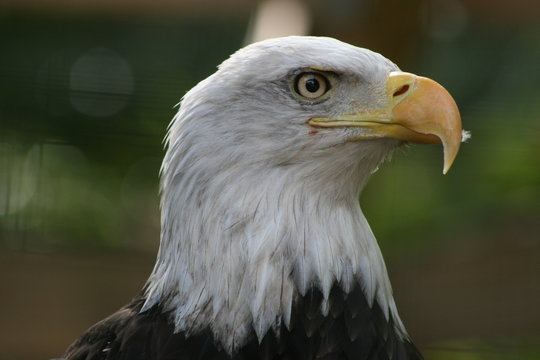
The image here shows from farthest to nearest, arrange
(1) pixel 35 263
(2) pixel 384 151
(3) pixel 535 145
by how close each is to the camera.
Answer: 1. (3) pixel 535 145
2. (1) pixel 35 263
3. (2) pixel 384 151

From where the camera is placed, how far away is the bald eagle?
2176 millimetres

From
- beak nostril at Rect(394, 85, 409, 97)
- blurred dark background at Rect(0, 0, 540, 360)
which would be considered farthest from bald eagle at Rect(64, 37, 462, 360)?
blurred dark background at Rect(0, 0, 540, 360)

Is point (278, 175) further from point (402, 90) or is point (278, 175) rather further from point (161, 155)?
point (161, 155)

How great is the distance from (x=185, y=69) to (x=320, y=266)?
1832 mm

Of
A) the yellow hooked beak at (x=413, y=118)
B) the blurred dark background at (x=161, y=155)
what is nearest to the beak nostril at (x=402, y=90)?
the yellow hooked beak at (x=413, y=118)

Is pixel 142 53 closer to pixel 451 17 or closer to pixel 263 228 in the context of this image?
pixel 451 17

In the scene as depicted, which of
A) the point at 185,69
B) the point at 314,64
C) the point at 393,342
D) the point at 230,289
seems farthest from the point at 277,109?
the point at 185,69

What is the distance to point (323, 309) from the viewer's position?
87.2 inches

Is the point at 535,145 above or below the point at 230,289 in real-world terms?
above

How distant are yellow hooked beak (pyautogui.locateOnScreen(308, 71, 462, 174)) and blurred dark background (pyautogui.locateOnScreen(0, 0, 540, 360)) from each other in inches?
42.7

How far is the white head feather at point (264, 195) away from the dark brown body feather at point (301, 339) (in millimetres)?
25

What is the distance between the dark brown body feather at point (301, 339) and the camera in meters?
2.15

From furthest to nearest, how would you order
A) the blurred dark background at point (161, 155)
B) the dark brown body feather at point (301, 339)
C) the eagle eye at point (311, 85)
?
1. the blurred dark background at point (161, 155)
2. the eagle eye at point (311, 85)
3. the dark brown body feather at point (301, 339)

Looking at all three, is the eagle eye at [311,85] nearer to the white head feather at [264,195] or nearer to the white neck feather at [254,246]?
the white head feather at [264,195]
